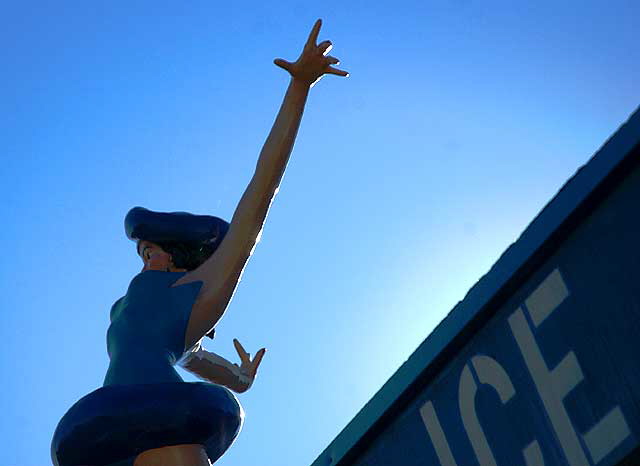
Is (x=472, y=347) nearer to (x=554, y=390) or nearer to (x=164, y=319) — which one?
(x=554, y=390)

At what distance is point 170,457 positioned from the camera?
4680mm

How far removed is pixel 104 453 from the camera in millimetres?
4676

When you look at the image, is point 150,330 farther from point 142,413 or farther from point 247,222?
point 247,222

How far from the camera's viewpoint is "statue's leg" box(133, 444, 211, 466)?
4676 millimetres

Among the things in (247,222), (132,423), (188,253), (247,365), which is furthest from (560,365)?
(247,365)

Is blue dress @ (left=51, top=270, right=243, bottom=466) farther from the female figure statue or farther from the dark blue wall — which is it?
the dark blue wall

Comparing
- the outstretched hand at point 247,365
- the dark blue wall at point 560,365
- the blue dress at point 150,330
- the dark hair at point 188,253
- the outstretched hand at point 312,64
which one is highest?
the outstretched hand at point 312,64

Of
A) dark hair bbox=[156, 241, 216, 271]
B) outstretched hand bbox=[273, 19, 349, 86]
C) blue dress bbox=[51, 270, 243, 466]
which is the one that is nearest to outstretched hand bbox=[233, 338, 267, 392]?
dark hair bbox=[156, 241, 216, 271]

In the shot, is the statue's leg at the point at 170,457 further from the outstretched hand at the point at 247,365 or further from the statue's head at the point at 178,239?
the outstretched hand at the point at 247,365

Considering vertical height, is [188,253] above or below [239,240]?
above

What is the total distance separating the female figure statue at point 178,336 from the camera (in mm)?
4656

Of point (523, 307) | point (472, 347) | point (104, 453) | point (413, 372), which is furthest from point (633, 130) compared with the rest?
point (104, 453)

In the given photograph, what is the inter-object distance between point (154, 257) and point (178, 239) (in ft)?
0.50

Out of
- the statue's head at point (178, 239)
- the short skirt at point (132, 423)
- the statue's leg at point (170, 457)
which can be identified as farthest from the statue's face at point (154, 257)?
the statue's leg at point (170, 457)
